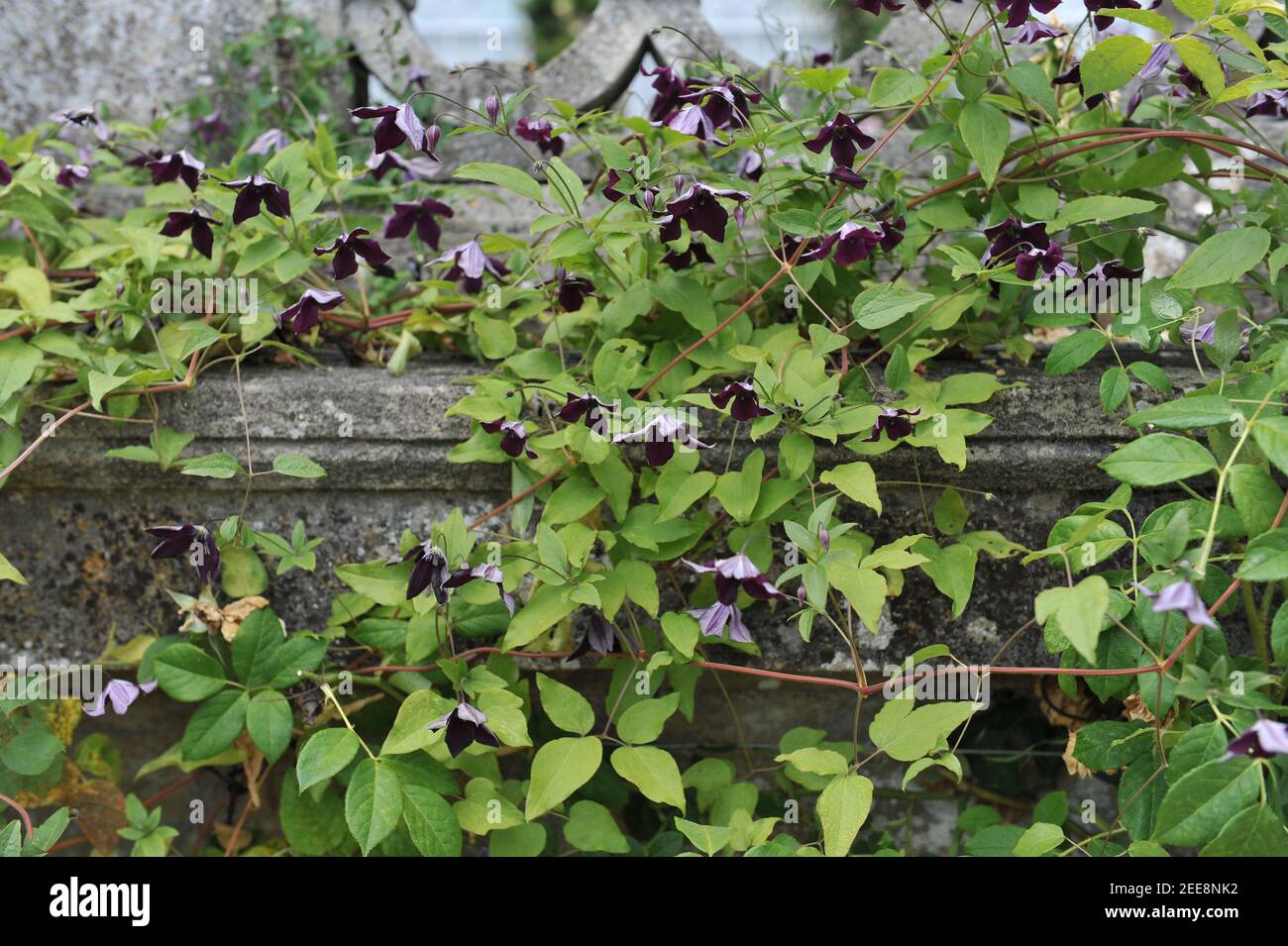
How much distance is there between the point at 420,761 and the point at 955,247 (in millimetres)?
1110

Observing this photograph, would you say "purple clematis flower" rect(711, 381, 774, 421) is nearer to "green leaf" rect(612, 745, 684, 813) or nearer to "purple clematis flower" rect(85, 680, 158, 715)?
"green leaf" rect(612, 745, 684, 813)

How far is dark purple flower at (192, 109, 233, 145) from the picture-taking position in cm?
246

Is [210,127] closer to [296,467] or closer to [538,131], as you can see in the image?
[538,131]

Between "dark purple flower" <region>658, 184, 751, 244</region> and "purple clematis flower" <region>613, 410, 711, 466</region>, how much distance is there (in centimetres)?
29

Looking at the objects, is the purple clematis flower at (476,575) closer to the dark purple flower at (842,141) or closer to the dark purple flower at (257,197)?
the dark purple flower at (257,197)

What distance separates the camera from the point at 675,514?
5.07 ft

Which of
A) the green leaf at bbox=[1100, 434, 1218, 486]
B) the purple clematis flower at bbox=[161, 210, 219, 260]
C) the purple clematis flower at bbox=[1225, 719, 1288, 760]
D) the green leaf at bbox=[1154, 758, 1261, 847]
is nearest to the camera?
the purple clematis flower at bbox=[1225, 719, 1288, 760]

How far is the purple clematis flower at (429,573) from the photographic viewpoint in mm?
1474

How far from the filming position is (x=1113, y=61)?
4.84ft

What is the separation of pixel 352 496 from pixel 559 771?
0.62m

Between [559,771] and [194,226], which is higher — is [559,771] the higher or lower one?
the lower one

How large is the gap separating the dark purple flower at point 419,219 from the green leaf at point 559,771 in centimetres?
102

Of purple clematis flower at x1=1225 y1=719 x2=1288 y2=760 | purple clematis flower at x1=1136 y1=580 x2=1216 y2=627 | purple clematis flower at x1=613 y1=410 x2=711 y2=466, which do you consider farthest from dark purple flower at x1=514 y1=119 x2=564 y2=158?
purple clematis flower at x1=1225 y1=719 x2=1288 y2=760

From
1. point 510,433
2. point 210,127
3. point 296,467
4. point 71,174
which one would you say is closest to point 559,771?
point 510,433
